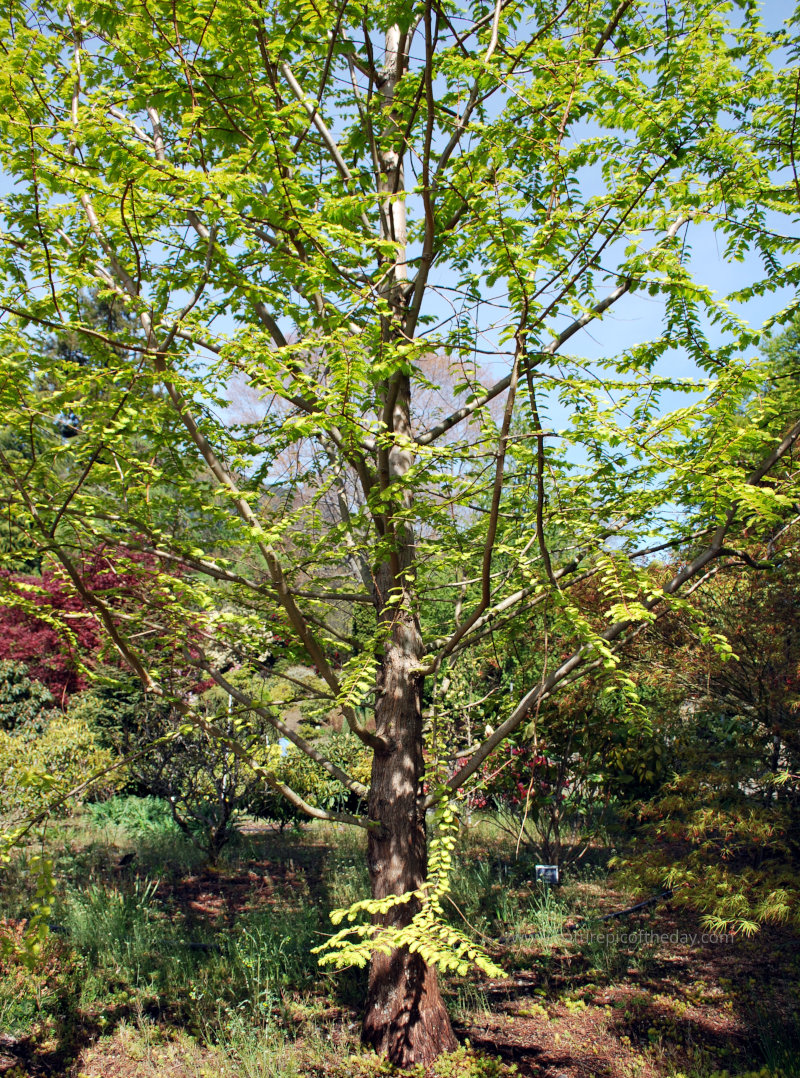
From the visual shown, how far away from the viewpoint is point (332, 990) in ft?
15.0

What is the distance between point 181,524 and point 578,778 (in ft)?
16.1

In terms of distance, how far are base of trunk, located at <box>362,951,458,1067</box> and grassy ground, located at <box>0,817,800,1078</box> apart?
121 millimetres

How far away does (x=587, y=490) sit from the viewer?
378 centimetres

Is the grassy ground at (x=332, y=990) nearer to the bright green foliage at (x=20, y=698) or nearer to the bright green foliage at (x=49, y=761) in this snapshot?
the bright green foliage at (x=49, y=761)

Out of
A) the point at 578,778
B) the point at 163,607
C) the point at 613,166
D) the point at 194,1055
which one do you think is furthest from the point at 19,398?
the point at 578,778

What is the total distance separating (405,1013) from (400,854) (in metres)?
0.80

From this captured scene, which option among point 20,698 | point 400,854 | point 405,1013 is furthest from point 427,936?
point 20,698

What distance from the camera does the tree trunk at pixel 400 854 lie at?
3.63 metres

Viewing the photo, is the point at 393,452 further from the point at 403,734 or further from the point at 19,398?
the point at 19,398

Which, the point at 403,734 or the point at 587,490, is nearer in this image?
the point at 587,490

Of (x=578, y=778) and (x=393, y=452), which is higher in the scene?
(x=393, y=452)

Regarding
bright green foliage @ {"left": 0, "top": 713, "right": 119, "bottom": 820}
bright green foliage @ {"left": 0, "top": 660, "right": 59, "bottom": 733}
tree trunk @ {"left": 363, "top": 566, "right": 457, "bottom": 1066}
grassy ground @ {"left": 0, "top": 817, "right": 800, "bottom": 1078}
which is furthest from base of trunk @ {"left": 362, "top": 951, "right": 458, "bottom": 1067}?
bright green foliage @ {"left": 0, "top": 660, "right": 59, "bottom": 733}

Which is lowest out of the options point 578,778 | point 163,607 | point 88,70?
point 578,778

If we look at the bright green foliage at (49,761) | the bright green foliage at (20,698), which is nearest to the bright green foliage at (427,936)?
the bright green foliage at (49,761)
